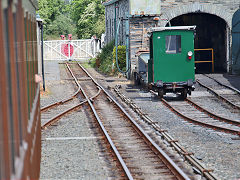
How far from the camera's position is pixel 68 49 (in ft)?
142

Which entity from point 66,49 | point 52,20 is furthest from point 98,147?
point 52,20

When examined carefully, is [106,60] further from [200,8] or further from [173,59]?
[173,59]

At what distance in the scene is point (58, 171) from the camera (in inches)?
318

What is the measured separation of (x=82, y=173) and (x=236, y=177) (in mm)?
A: 2724

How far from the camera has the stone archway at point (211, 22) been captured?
25609 mm

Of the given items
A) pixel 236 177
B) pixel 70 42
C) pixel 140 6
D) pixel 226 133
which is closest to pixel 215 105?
pixel 226 133

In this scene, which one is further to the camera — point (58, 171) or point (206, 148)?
point (206, 148)

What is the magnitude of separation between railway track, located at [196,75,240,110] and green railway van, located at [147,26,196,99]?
1496mm

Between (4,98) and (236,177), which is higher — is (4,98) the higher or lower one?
the higher one

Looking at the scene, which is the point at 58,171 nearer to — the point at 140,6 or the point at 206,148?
the point at 206,148

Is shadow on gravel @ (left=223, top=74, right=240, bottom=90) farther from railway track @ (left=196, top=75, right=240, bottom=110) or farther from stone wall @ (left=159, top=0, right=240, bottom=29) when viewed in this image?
stone wall @ (left=159, top=0, right=240, bottom=29)

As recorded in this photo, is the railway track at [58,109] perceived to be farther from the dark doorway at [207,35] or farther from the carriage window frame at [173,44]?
the dark doorway at [207,35]

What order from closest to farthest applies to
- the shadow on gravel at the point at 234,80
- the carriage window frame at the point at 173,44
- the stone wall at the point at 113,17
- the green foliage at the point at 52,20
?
the carriage window frame at the point at 173,44, the shadow on gravel at the point at 234,80, the stone wall at the point at 113,17, the green foliage at the point at 52,20

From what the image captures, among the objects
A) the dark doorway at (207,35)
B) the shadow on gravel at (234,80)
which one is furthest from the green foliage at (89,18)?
the shadow on gravel at (234,80)
